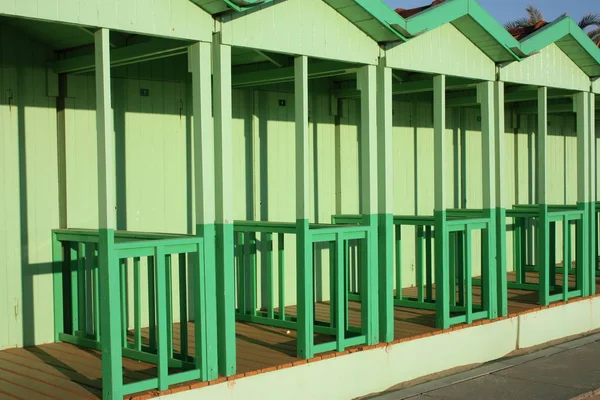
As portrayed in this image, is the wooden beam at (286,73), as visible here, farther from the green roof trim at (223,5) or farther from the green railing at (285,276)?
the green roof trim at (223,5)

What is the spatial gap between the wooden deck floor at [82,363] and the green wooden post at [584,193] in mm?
2633

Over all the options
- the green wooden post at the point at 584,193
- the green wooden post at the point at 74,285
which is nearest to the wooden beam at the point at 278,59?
the green wooden post at the point at 74,285

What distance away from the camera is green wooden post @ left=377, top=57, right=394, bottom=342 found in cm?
710

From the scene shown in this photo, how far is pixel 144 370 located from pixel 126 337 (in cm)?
83

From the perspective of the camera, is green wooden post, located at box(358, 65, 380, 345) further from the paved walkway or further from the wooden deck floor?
the paved walkway

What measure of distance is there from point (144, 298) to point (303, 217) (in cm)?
199

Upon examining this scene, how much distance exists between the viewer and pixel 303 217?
20.9 feet

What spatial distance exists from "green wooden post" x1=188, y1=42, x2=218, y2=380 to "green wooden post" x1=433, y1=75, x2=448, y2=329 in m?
2.68

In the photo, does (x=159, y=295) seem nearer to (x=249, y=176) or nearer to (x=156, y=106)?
(x=156, y=106)

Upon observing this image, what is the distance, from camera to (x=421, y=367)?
24.0 ft

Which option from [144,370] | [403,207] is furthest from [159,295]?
[403,207]

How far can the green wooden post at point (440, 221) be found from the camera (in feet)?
25.1

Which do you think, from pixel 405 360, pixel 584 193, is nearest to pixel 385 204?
pixel 405 360

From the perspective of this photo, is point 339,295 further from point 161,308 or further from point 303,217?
point 161,308
